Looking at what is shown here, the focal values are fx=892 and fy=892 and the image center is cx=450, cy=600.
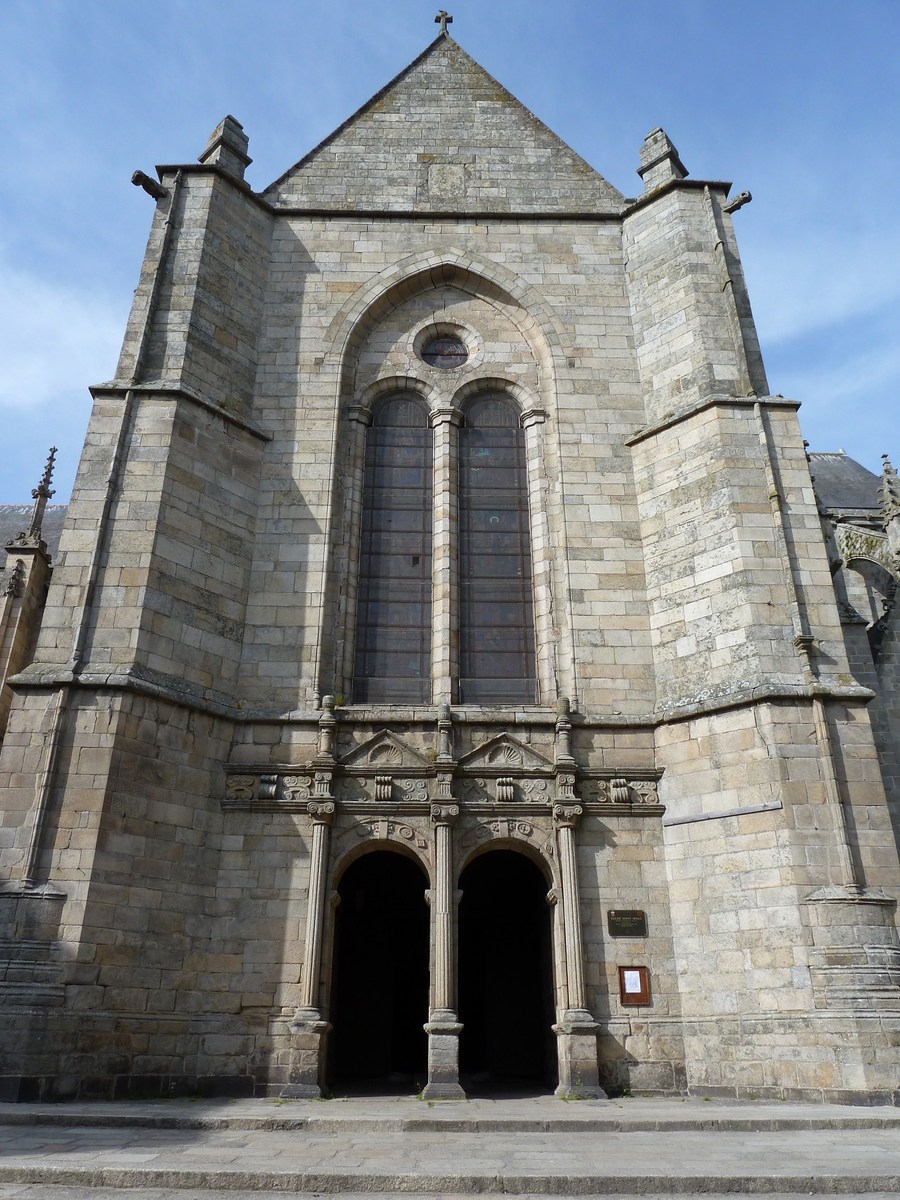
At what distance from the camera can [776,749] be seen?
970cm

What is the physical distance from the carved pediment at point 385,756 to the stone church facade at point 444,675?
2.4 inches

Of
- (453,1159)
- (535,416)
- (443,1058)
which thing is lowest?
(453,1159)

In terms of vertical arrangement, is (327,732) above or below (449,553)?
below

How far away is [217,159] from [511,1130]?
539 inches

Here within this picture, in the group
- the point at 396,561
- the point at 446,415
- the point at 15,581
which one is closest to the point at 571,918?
the point at 396,561

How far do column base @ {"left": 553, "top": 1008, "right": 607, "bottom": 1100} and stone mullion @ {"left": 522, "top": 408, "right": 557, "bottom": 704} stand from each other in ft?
12.2

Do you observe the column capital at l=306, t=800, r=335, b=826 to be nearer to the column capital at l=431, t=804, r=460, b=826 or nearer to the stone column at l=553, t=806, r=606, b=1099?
the column capital at l=431, t=804, r=460, b=826

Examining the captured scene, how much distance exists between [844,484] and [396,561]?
1765 centimetres

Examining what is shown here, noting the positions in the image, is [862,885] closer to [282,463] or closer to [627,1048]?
[627,1048]

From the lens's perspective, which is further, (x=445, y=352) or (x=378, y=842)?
(x=445, y=352)

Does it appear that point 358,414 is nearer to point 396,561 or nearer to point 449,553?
point 396,561

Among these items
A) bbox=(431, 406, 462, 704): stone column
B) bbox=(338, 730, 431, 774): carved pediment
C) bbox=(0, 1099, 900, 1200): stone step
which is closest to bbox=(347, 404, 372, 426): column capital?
bbox=(431, 406, 462, 704): stone column

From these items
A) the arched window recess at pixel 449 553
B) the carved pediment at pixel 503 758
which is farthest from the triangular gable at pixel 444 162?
the carved pediment at pixel 503 758

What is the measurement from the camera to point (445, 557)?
40.5 ft
